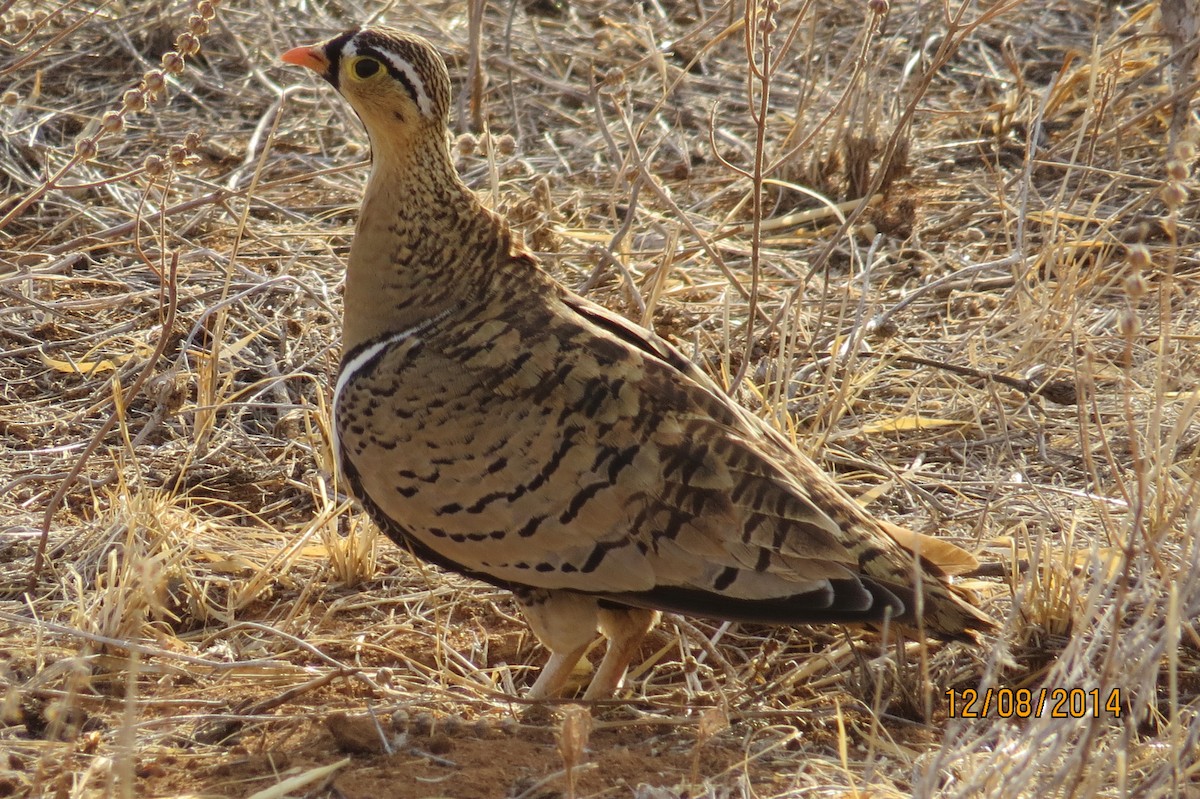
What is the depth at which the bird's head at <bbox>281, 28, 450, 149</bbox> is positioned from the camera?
3.40m

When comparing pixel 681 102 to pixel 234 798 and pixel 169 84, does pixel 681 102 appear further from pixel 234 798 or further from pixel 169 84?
pixel 234 798

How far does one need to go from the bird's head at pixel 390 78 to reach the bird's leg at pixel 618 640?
4.25 ft

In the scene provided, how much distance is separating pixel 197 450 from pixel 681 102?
11.7 feet

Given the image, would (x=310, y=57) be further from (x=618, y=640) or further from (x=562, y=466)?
(x=618, y=640)

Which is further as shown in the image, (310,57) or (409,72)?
(310,57)

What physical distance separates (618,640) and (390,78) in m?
1.51

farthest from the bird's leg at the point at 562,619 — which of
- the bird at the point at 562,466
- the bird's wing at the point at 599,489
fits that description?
the bird's wing at the point at 599,489

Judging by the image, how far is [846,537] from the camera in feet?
10.4

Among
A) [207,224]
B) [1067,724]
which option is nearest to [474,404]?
[1067,724]

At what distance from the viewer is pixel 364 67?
11.3 ft

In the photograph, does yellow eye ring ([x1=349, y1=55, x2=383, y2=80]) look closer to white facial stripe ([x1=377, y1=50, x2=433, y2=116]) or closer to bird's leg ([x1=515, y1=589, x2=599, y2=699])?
white facial stripe ([x1=377, y1=50, x2=433, y2=116])
